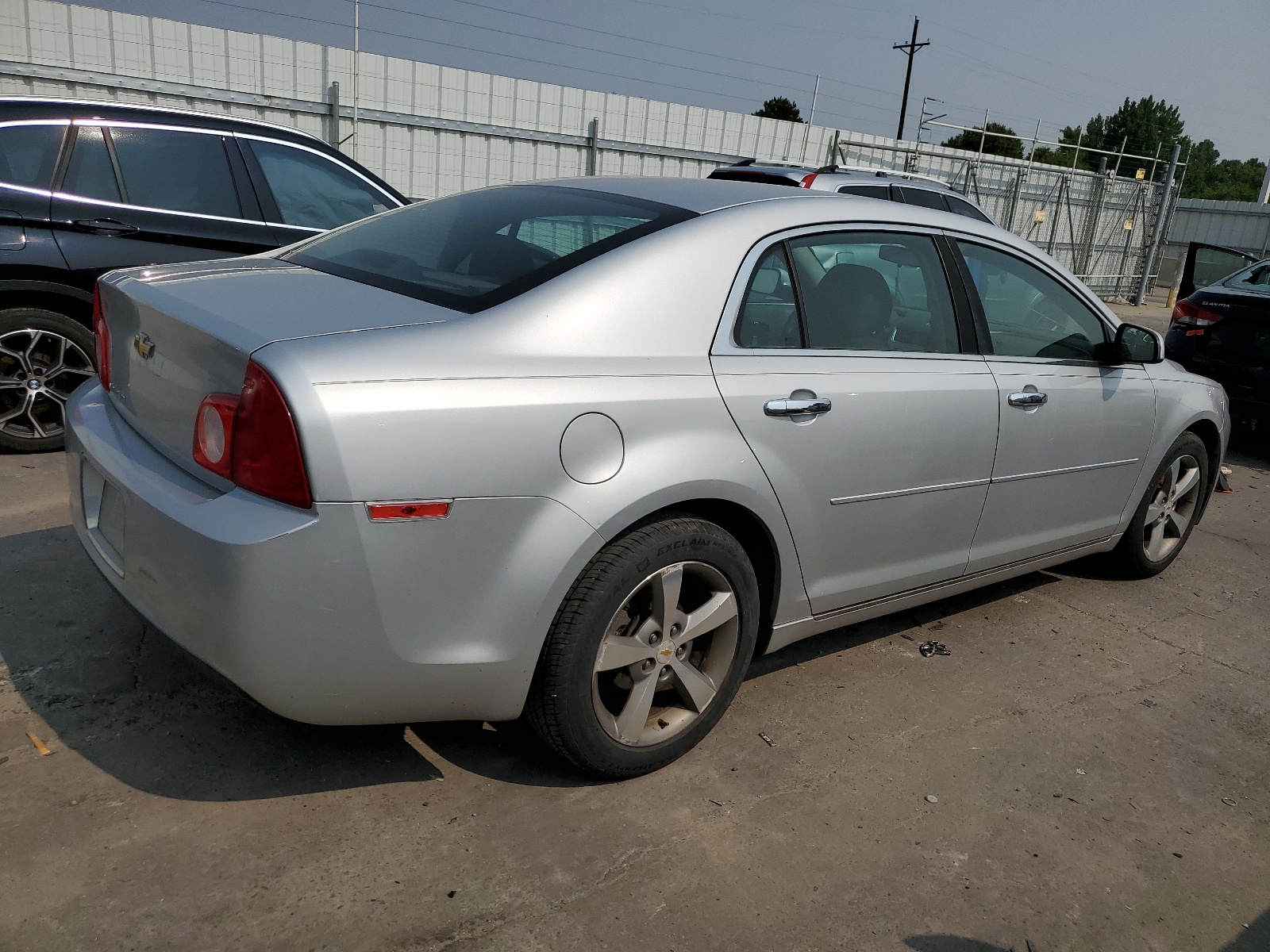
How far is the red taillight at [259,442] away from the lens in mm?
2053

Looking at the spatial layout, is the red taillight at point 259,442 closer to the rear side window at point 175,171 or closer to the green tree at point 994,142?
the rear side window at point 175,171

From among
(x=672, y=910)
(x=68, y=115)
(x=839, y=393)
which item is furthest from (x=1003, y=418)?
(x=68, y=115)

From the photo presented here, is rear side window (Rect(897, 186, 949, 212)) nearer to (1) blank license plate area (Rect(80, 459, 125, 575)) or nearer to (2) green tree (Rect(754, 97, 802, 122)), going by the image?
(1) blank license plate area (Rect(80, 459, 125, 575))

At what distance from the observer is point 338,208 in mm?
5699

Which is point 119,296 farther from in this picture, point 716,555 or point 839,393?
point 839,393

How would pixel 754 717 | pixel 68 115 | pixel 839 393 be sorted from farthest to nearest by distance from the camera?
pixel 68 115 < pixel 754 717 < pixel 839 393

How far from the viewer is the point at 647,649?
2.61 metres

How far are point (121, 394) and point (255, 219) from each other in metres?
2.94

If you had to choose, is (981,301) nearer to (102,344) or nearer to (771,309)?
(771,309)

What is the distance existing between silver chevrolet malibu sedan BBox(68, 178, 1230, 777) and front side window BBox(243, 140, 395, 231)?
2.49 m

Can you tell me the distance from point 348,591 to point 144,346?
952 millimetres

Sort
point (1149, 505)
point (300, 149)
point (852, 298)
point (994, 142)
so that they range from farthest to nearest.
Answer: point (994, 142), point (300, 149), point (1149, 505), point (852, 298)

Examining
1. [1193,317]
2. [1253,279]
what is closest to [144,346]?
[1193,317]

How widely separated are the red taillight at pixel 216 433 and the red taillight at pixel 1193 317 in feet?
25.0
